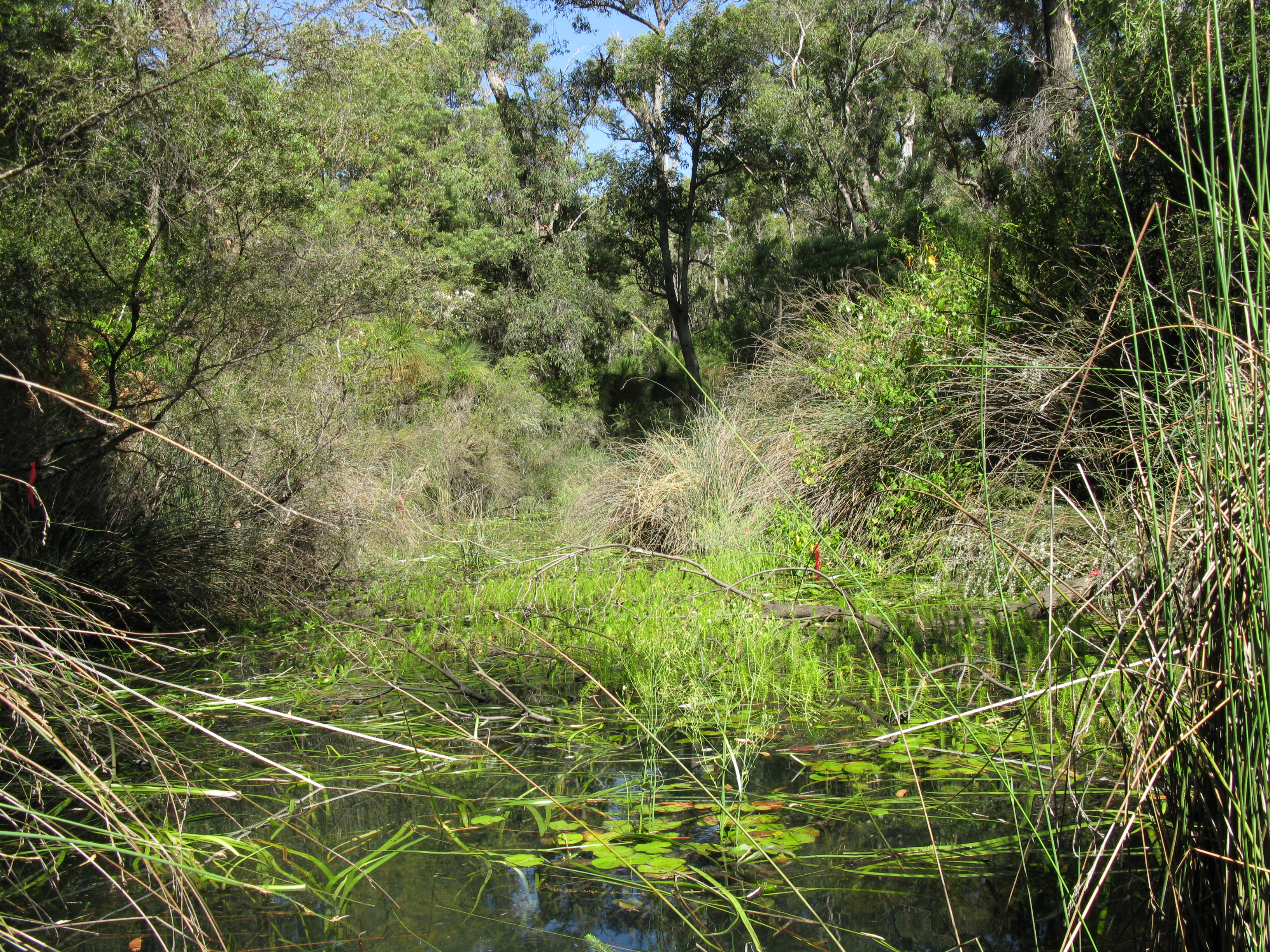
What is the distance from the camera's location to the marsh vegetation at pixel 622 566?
1.69m

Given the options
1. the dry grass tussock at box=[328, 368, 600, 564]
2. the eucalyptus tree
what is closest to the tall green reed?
the dry grass tussock at box=[328, 368, 600, 564]

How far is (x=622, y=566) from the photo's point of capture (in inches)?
233

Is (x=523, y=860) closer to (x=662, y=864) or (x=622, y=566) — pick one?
(x=662, y=864)

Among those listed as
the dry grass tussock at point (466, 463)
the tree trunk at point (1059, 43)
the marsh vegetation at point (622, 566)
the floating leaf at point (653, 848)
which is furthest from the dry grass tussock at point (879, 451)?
the tree trunk at point (1059, 43)

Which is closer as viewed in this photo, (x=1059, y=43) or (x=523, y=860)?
(x=523, y=860)

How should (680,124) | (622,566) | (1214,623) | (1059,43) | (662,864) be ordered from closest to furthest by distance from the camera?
1. (1214,623)
2. (662,864)
3. (622,566)
4. (1059,43)
5. (680,124)

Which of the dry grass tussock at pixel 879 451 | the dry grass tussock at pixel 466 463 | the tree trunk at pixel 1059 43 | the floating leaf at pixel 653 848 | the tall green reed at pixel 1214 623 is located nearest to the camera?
the tall green reed at pixel 1214 623

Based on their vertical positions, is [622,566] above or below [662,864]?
above

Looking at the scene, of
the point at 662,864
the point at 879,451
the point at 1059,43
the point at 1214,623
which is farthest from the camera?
the point at 1059,43

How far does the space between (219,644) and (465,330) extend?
16.5 metres

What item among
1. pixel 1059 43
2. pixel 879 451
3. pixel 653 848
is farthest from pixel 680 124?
pixel 653 848

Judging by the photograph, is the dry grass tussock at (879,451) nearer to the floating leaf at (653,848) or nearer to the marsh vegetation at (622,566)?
the marsh vegetation at (622,566)

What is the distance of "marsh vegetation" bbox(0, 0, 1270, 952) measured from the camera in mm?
1686

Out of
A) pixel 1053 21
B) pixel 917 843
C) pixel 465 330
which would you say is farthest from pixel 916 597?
pixel 465 330
